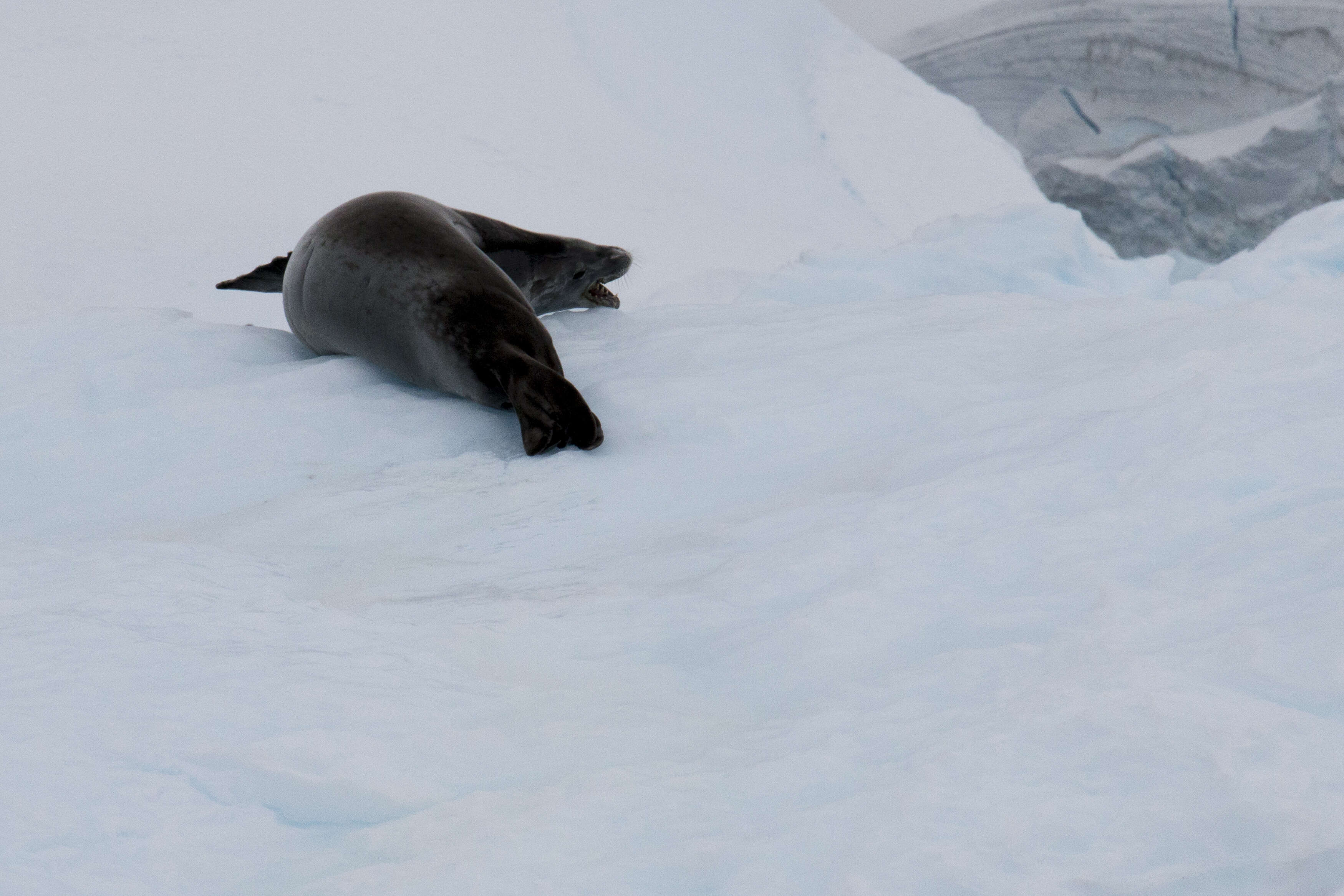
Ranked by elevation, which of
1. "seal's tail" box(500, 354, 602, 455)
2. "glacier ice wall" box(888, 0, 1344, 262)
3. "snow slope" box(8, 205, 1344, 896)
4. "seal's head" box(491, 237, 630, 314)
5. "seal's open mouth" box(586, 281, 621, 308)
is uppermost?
"snow slope" box(8, 205, 1344, 896)

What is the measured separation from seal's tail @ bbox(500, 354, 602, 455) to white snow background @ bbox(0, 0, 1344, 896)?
52mm

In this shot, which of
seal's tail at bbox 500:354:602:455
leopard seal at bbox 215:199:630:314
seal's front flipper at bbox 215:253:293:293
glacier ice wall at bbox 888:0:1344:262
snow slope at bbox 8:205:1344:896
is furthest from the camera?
glacier ice wall at bbox 888:0:1344:262

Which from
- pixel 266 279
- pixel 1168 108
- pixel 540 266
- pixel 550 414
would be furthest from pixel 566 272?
pixel 1168 108

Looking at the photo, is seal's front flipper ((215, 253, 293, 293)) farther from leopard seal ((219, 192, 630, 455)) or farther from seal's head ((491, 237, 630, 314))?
seal's head ((491, 237, 630, 314))

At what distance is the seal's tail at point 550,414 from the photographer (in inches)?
77.8

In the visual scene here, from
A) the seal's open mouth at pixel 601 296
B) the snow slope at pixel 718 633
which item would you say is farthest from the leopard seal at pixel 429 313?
the seal's open mouth at pixel 601 296

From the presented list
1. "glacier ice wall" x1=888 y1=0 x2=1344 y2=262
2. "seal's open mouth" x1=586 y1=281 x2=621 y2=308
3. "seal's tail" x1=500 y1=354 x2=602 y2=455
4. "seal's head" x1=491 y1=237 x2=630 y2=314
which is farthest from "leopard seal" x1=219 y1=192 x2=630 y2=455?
"glacier ice wall" x1=888 y1=0 x2=1344 y2=262

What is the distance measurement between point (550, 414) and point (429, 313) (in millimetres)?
506

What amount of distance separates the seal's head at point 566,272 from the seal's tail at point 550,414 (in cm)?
94

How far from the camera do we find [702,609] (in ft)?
4.02

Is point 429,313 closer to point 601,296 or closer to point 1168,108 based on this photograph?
point 601,296

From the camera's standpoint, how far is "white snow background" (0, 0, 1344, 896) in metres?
0.76

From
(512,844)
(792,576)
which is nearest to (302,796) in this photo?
(512,844)

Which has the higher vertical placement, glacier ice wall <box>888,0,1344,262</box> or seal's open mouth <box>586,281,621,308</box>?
seal's open mouth <box>586,281,621,308</box>
